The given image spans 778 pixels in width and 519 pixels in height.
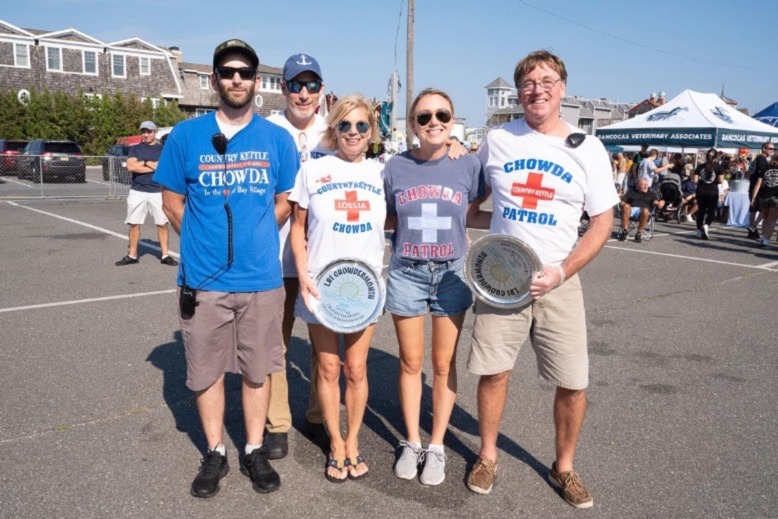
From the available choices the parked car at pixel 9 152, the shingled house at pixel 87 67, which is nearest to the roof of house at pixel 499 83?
the shingled house at pixel 87 67

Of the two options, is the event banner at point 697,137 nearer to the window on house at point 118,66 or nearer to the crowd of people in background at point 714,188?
the crowd of people in background at point 714,188

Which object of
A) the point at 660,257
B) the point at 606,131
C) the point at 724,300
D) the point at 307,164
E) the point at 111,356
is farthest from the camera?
the point at 606,131

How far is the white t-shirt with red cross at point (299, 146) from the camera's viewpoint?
3.40m

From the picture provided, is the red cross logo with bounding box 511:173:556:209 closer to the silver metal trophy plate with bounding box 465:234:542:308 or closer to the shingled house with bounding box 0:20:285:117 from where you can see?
the silver metal trophy plate with bounding box 465:234:542:308

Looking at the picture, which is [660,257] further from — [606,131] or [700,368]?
[606,131]

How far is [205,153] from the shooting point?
112 inches

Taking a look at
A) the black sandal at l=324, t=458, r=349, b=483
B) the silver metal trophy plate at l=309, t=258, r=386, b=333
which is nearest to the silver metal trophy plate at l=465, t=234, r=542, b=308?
the silver metal trophy plate at l=309, t=258, r=386, b=333

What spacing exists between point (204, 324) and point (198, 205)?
0.58 metres

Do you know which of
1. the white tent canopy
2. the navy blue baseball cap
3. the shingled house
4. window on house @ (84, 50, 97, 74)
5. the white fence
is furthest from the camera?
window on house @ (84, 50, 97, 74)

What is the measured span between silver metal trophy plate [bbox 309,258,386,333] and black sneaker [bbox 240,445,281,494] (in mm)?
811

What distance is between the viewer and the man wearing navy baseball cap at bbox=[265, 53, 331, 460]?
11.2ft

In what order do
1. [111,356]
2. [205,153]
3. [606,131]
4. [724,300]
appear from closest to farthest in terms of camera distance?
1. [205,153]
2. [111,356]
3. [724,300]
4. [606,131]

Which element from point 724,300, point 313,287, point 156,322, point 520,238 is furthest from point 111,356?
point 724,300

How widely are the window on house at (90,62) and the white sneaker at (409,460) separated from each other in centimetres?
4638
